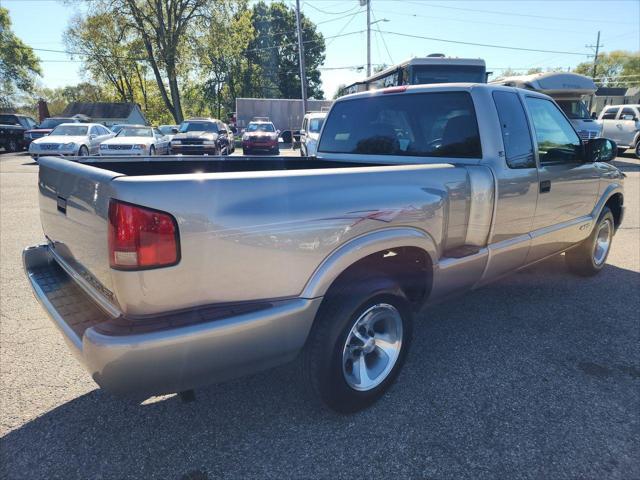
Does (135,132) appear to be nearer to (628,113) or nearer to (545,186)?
(545,186)

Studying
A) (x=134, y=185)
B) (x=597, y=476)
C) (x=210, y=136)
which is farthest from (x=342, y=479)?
(x=210, y=136)

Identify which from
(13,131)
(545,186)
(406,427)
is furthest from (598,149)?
(13,131)

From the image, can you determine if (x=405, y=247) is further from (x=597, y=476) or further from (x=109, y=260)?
(x=109, y=260)

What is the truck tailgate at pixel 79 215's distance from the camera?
5.94ft

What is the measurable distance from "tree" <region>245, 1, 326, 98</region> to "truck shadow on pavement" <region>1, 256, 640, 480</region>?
62133mm

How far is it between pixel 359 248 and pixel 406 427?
3.58ft

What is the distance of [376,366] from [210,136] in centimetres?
1606

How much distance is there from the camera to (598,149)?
3928 millimetres

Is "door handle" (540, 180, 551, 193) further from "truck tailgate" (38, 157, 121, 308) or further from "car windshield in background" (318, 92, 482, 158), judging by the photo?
"truck tailgate" (38, 157, 121, 308)

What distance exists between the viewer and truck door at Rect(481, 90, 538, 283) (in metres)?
3.12

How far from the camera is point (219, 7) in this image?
1340 inches

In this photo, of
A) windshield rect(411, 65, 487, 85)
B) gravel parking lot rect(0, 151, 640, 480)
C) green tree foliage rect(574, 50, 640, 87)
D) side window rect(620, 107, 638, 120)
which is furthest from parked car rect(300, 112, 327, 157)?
green tree foliage rect(574, 50, 640, 87)

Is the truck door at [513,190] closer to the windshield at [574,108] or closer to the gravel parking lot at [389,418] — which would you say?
the gravel parking lot at [389,418]

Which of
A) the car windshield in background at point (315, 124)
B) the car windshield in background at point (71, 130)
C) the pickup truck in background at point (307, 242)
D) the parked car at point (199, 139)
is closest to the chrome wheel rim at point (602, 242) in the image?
the pickup truck in background at point (307, 242)
